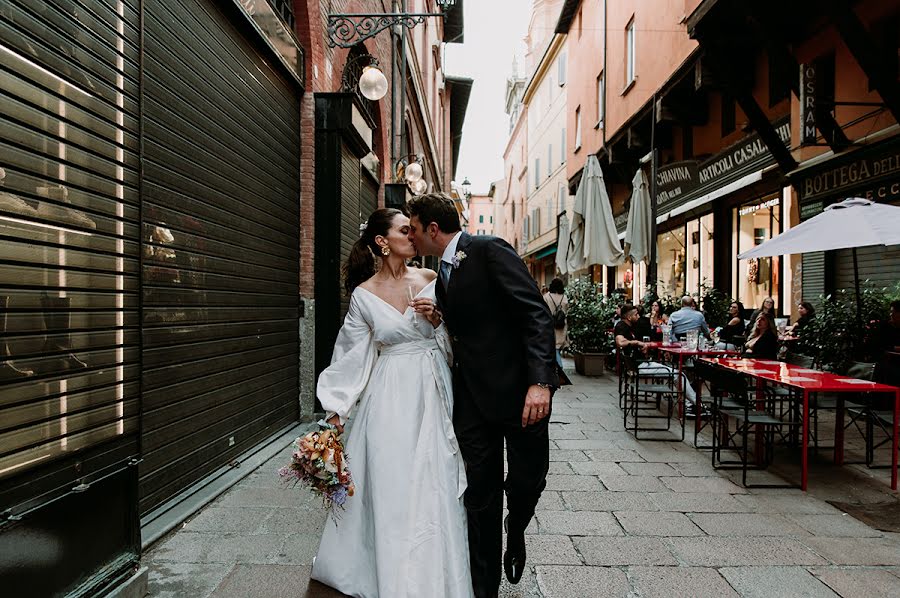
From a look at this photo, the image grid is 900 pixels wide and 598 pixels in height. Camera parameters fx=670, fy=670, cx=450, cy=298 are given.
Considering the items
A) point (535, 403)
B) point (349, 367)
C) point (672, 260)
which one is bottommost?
point (535, 403)

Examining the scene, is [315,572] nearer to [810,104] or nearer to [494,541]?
[494,541]

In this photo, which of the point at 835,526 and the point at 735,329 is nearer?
the point at 835,526

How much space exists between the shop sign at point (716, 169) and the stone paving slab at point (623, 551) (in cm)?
1059

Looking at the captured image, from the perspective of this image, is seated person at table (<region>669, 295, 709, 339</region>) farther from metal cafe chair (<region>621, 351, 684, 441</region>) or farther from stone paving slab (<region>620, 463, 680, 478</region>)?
stone paving slab (<region>620, 463, 680, 478</region>)

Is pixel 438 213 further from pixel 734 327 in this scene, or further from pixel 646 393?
pixel 734 327

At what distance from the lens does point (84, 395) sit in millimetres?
2965

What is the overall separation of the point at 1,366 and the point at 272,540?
83.5 inches

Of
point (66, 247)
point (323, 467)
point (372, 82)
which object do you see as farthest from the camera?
point (372, 82)

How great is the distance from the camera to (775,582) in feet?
11.5

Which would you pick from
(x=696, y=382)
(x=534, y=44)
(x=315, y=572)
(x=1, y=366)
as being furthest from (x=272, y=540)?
(x=534, y=44)

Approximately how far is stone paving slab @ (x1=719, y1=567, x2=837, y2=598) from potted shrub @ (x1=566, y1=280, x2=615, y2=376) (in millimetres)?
9459

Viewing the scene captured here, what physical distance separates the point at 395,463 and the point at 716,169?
540 inches

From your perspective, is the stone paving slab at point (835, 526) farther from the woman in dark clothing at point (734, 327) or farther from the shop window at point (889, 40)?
the shop window at point (889, 40)

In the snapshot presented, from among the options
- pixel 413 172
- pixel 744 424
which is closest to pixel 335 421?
pixel 744 424
